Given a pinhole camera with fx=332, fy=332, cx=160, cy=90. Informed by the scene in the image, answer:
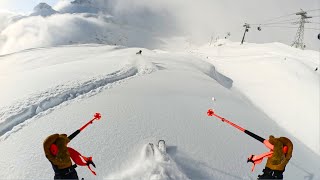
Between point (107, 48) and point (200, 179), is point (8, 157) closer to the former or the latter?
point (200, 179)

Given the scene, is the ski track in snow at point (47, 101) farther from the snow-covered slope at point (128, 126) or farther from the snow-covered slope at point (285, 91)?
the snow-covered slope at point (285, 91)

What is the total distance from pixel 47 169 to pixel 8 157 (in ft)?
3.29

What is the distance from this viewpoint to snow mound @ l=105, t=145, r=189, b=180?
6.14 metres

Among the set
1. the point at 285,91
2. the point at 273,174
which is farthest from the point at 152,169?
the point at 285,91

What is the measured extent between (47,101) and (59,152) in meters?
5.56

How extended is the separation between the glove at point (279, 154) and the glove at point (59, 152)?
2.75 metres

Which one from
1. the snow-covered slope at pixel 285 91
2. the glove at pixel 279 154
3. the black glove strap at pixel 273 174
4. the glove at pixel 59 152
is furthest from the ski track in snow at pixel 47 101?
the snow-covered slope at pixel 285 91

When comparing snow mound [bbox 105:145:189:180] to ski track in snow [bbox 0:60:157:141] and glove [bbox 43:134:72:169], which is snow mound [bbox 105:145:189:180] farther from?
ski track in snow [bbox 0:60:157:141]

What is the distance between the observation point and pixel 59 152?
4145mm

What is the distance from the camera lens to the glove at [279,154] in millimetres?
4555

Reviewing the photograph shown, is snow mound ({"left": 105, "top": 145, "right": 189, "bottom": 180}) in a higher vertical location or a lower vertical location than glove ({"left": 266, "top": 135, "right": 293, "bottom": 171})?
lower

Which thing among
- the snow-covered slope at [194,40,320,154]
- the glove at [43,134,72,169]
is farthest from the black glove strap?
the snow-covered slope at [194,40,320,154]

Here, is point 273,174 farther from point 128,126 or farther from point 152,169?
point 128,126

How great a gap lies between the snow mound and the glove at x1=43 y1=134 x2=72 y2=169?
84.1 inches
